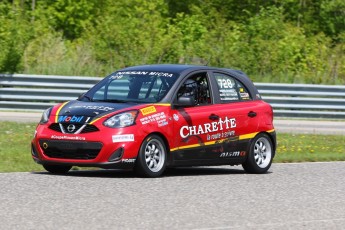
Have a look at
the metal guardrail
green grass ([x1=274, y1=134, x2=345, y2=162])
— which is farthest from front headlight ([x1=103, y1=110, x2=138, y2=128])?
the metal guardrail

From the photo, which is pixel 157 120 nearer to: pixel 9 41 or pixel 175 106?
pixel 175 106

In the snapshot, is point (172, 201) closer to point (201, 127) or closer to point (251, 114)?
point (201, 127)

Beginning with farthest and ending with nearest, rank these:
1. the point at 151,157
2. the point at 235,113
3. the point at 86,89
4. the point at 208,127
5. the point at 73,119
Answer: the point at 86,89 < the point at 235,113 < the point at 208,127 < the point at 151,157 < the point at 73,119

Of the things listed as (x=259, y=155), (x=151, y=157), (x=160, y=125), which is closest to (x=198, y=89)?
(x=160, y=125)

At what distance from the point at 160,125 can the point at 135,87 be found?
93 cm

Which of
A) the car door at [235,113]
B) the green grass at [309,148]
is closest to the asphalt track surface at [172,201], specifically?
the car door at [235,113]

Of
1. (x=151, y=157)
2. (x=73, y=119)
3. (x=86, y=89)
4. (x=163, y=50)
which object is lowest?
(x=86, y=89)

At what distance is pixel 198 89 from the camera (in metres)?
13.9

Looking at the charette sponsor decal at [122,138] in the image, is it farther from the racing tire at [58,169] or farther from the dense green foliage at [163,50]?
the dense green foliage at [163,50]

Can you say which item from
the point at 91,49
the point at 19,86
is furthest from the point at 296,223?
the point at 91,49

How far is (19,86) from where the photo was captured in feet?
81.4

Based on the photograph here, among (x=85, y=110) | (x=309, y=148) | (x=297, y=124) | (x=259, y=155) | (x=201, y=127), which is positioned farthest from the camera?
(x=297, y=124)

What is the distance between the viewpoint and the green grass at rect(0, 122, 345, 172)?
1449 centimetres

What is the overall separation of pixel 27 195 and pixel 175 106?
126 inches
